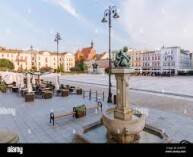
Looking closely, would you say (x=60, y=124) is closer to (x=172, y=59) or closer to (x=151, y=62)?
(x=172, y=59)

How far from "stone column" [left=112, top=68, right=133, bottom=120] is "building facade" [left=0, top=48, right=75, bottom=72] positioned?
97.0m

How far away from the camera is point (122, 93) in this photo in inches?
283

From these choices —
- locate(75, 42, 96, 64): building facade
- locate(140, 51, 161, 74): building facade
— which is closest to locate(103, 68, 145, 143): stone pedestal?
locate(140, 51, 161, 74): building facade

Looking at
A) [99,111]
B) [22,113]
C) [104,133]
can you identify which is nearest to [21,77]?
[22,113]

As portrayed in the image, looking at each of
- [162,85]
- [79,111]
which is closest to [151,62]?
[162,85]

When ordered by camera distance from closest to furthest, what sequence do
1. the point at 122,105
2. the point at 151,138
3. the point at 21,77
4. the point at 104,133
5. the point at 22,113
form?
the point at 122,105
the point at 151,138
the point at 104,133
the point at 22,113
the point at 21,77

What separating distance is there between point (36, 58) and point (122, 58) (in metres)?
103

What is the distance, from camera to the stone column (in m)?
7.08

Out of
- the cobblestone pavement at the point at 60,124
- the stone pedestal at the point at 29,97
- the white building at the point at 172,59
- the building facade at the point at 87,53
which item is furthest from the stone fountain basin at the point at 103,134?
the building facade at the point at 87,53

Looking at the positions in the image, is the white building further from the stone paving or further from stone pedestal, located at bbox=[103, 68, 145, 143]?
stone pedestal, located at bbox=[103, 68, 145, 143]

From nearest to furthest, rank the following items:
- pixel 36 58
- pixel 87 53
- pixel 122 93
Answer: pixel 122 93
pixel 36 58
pixel 87 53

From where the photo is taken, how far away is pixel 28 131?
864 cm

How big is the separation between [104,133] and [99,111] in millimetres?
4405
